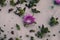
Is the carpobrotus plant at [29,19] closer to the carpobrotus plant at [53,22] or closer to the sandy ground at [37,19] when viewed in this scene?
the sandy ground at [37,19]

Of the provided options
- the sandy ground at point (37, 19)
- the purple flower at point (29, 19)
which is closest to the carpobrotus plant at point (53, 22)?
the sandy ground at point (37, 19)

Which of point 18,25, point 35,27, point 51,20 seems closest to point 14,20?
point 18,25

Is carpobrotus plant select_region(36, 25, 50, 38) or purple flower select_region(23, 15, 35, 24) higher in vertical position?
purple flower select_region(23, 15, 35, 24)

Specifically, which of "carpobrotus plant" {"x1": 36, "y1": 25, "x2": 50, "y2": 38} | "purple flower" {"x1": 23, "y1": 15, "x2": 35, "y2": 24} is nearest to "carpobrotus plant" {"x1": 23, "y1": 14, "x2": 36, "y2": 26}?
"purple flower" {"x1": 23, "y1": 15, "x2": 35, "y2": 24}

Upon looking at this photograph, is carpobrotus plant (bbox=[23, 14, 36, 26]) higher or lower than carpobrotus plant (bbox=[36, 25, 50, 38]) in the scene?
higher

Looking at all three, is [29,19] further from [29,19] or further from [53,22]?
[53,22]

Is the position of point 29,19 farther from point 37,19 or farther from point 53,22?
point 53,22

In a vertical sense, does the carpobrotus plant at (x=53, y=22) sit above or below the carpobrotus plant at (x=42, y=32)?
above

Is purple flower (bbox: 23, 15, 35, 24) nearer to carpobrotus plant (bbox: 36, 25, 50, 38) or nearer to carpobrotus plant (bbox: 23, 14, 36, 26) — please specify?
carpobrotus plant (bbox: 23, 14, 36, 26)

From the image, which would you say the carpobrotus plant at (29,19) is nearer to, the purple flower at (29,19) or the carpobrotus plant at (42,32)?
the purple flower at (29,19)

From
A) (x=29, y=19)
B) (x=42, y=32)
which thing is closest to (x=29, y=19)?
(x=29, y=19)

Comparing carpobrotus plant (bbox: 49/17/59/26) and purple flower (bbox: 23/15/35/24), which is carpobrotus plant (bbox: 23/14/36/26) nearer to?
purple flower (bbox: 23/15/35/24)

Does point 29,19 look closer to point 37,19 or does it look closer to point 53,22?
point 37,19
